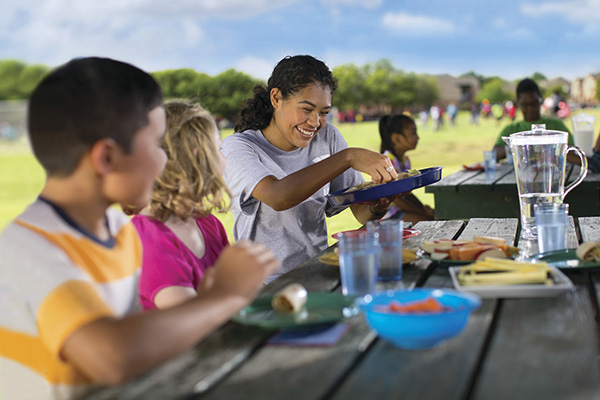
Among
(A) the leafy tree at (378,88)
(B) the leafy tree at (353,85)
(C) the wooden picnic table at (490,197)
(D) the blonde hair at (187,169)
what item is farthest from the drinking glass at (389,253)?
(A) the leafy tree at (378,88)

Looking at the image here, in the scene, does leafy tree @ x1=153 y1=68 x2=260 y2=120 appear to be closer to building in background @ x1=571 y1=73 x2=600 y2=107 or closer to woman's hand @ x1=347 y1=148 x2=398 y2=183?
woman's hand @ x1=347 y1=148 x2=398 y2=183

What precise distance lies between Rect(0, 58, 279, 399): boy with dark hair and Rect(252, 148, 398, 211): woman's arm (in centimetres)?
99

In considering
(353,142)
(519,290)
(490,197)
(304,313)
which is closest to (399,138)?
(490,197)

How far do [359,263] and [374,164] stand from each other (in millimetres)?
762

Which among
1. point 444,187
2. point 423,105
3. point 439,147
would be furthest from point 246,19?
point 444,187

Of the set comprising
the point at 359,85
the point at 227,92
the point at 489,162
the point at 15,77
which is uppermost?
the point at 15,77

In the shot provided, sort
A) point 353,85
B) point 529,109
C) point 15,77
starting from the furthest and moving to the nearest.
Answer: point 353,85 → point 15,77 → point 529,109

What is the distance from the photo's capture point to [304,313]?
1249 mm

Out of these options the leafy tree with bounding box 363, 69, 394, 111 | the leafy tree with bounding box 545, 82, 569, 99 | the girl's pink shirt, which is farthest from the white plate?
the leafy tree with bounding box 363, 69, 394, 111

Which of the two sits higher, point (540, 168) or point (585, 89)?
point (585, 89)

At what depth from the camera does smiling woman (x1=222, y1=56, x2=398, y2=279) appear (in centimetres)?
233

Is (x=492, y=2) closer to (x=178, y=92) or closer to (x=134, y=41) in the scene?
(x=134, y=41)

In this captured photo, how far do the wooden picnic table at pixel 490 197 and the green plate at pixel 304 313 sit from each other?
9.63 feet

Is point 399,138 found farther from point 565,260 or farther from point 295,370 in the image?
point 295,370
